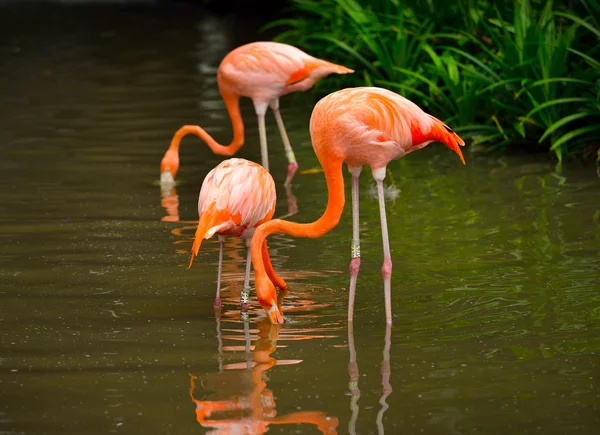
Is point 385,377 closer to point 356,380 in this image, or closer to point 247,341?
point 356,380

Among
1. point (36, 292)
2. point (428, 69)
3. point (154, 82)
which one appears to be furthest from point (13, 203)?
point (154, 82)

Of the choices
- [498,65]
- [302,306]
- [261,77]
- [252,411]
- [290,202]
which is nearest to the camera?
[252,411]

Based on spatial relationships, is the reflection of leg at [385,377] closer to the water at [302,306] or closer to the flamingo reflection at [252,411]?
the water at [302,306]

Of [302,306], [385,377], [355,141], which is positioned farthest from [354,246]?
[385,377]

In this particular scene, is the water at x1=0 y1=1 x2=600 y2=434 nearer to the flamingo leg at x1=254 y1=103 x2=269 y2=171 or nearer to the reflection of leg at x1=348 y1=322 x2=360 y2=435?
the reflection of leg at x1=348 y1=322 x2=360 y2=435

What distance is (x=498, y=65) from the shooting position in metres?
8.88

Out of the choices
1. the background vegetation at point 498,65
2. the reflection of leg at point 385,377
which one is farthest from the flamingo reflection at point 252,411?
the background vegetation at point 498,65

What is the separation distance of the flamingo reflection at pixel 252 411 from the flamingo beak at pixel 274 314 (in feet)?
0.76

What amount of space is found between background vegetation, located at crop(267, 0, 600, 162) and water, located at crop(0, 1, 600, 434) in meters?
0.34

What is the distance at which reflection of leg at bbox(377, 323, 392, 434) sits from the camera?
3879mm

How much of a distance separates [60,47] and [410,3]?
277 inches

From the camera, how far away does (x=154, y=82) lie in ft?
42.6

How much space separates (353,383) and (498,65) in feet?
16.9

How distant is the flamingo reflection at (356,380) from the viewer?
384 centimetres
